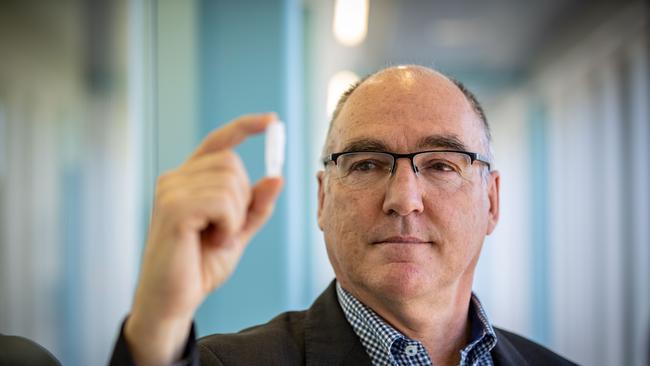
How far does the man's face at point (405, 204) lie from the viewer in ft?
4.89

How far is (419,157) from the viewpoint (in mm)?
1558

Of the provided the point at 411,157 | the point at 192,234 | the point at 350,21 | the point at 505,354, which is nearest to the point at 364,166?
the point at 411,157

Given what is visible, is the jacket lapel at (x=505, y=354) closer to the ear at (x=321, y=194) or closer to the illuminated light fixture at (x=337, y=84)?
the ear at (x=321, y=194)

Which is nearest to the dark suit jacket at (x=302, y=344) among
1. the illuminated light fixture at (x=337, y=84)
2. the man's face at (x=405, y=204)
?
the man's face at (x=405, y=204)

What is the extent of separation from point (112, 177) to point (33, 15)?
0.74 m

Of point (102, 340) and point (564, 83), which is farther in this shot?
point (564, 83)

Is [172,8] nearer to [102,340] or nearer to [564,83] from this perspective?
[102,340]

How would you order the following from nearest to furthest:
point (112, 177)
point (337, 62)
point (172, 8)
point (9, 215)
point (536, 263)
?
1. point (9, 215)
2. point (112, 177)
3. point (172, 8)
4. point (337, 62)
5. point (536, 263)

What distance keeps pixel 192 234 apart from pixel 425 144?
0.78 meters

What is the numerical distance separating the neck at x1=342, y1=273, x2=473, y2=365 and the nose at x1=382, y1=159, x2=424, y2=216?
21 cm

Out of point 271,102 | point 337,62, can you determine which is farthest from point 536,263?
point 271,102

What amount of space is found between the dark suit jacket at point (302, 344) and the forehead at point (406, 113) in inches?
16.5

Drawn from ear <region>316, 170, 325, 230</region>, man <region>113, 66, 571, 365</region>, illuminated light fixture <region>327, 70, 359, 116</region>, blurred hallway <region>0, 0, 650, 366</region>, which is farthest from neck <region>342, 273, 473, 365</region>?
illuminated light fixture <region>327, 70, 359, 116</region>

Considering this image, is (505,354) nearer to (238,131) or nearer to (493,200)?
(493,200)
